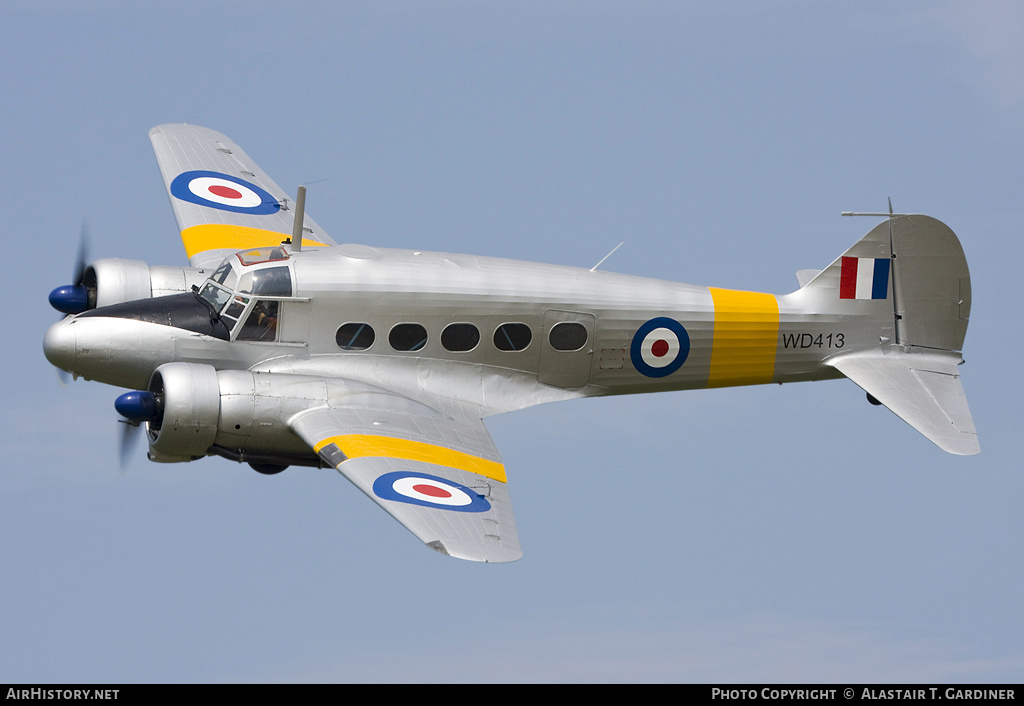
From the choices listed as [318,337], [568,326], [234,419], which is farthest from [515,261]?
[234,419]

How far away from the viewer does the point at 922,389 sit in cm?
2808

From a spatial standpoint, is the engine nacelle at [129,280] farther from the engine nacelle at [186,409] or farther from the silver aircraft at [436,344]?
the engine nacelle at [186,409]

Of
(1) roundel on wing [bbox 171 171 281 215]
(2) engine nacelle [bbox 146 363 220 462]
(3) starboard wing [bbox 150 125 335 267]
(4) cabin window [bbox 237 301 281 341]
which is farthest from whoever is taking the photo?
(1) roundel on wing [bbox 171 171 281 215]

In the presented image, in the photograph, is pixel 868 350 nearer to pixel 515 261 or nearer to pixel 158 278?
pixel 515 261

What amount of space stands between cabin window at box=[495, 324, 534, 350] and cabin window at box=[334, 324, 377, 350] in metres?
1.90

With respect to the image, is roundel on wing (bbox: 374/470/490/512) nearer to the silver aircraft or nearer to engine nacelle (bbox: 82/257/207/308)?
the silver aircraft

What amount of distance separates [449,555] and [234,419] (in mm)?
4059

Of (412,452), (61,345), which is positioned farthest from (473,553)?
(61,345)

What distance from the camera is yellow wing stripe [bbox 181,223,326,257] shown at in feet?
96.6

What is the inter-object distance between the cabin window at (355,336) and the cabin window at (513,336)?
190cm

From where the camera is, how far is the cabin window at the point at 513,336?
2709 centimetres

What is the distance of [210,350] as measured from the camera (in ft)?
85.9

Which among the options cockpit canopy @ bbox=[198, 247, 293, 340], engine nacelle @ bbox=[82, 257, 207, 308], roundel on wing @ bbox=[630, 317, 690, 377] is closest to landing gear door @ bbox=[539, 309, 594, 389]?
roundel on wing @ bbox=[630, 317, 690, 377]

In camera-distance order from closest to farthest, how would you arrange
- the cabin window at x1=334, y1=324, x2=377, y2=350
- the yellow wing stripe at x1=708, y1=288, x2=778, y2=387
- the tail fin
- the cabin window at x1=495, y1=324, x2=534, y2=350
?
the cabin window at x1=334, y1=324, x2=377, y2=350, the cabin window at x1=495, y1=324, x2=534, y2=350, the yellow wing stripe at x1=708, y1=288, x2=778, y2=387, the tail fin
